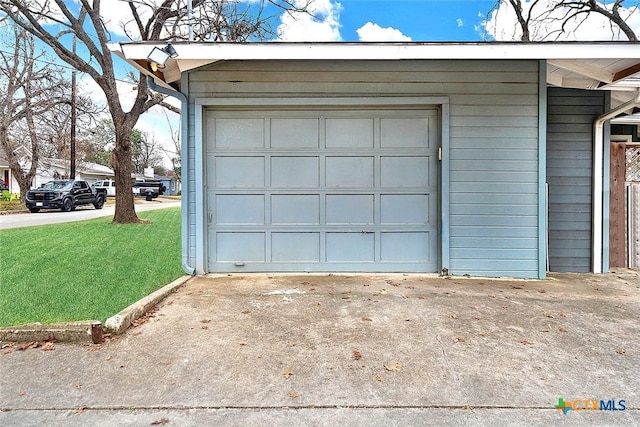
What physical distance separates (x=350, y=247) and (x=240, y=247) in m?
1.42

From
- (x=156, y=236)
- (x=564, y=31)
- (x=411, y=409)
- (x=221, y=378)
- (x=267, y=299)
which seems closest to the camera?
(x=411, y=409)

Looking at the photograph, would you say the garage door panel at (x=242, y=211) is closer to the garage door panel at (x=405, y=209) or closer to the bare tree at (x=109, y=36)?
the garage door panel at (x=405, y=209)

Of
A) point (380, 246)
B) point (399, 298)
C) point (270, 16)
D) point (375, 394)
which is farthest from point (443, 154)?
point (270, 16)

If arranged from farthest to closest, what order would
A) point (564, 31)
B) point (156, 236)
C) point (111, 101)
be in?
point (564, 31), point (111, 101), point (156, 236)

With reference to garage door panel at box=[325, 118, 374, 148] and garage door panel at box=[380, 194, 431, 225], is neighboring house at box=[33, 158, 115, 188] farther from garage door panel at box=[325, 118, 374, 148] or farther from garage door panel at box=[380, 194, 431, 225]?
garage door panel at box=[380, 194, 431, 225]

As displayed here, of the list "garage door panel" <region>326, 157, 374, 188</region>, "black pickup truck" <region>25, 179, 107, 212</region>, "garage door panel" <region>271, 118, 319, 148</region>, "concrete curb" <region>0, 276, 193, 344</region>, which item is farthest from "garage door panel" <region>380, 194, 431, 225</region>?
"black pickup truck" <region>25, 179, 107, 212</region>

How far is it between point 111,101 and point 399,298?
12112 millimetres

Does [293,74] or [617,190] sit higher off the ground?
[293,74]

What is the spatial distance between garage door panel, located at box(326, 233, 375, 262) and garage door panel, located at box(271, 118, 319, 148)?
1.22m

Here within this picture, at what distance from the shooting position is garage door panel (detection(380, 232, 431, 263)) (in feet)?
16.7

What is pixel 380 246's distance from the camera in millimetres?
5105

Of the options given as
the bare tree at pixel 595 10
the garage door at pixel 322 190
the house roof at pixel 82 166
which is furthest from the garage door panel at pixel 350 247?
the house roof at pixel 82 166

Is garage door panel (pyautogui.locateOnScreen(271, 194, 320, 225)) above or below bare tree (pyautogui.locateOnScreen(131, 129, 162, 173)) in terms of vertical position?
below

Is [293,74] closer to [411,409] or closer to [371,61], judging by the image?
[371,61]
